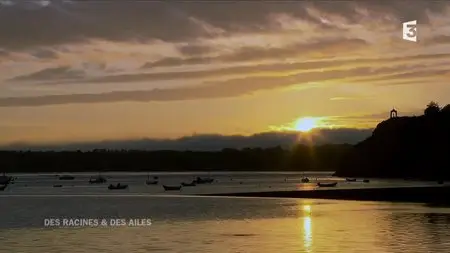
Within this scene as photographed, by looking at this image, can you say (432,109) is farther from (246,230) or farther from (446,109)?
(246,230)

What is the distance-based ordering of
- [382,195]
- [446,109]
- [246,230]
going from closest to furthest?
[246,230], [382,195], [446,109]

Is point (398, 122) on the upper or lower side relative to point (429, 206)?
upper

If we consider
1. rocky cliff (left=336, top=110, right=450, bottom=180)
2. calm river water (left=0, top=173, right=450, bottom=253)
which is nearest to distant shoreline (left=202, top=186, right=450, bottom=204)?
calm river water (left=0, top=173, right=450, bottom=253)

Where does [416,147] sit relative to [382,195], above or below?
above

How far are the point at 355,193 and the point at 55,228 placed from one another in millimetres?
49502

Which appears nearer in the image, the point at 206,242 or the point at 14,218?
the point at 206,242

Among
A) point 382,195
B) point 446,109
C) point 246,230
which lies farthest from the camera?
point 446,109

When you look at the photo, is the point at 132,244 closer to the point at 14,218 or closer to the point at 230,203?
the point at 14,218

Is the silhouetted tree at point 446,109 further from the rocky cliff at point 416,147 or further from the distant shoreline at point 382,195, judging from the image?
the distant shoreline at point 382,195

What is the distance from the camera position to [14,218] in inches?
2650

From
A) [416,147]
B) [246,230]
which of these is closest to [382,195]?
[246,230]

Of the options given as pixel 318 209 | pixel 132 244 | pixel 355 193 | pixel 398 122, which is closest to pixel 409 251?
pixel 132 244

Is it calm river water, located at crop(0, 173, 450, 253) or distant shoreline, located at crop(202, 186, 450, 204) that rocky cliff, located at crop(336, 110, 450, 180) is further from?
calm river water, located at crop(0, 173, 450, 253)

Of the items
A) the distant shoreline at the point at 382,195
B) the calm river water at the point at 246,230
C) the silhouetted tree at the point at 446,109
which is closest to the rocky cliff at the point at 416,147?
the silhouetted tree at the point at 446,109
